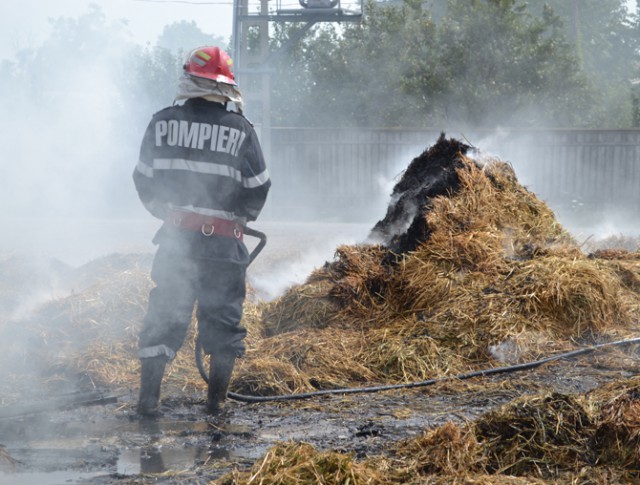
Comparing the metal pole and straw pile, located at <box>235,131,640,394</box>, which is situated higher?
the metal pole

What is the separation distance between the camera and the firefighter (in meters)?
5.12

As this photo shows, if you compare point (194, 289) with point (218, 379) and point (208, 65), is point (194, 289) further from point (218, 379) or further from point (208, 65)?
point (208, 65)

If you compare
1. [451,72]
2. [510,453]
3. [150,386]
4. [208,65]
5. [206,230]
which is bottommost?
[150,386]

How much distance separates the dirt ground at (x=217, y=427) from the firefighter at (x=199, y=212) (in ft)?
0.92

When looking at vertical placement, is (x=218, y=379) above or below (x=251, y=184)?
below

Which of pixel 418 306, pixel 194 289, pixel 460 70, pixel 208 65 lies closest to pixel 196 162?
pixel 208 65

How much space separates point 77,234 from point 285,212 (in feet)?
25.0

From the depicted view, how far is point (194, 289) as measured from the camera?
17.0 feet

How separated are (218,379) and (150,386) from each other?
1.34ft

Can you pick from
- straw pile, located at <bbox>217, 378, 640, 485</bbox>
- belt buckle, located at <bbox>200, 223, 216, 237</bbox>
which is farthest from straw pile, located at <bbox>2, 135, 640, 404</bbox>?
straw pile, located at <bbox>217, 378, 640, 485</bbox>

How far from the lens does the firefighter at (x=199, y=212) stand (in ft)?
16.8

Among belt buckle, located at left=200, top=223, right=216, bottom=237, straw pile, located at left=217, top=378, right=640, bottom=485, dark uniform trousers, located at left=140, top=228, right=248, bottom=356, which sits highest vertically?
belt buckle, located at left=200, top=223, right=216, bottom=237

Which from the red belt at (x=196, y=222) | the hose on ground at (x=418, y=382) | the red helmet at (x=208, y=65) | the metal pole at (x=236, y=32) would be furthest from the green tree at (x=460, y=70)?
the red belt at (x=196, y=222)

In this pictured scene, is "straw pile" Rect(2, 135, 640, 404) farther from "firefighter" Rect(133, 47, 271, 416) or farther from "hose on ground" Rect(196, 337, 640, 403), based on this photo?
"firefighter" Rect(133, 47, 271, 416)
